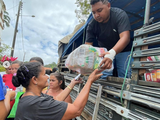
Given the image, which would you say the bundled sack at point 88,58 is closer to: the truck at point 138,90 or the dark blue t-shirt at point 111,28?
the truck at point 138,90

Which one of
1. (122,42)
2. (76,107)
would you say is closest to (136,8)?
(122,42)

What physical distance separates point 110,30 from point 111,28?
41mm

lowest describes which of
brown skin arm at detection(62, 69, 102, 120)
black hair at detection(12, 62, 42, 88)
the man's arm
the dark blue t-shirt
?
brown skin arm at detection(62, 69, 102, 120)

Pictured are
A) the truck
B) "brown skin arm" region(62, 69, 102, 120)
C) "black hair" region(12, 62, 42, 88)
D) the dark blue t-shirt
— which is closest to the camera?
the truck

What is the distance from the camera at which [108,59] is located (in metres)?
1.45

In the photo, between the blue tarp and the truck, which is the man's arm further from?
the blue tarp

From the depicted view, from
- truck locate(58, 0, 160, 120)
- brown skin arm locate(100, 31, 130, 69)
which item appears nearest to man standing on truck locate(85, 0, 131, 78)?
brown skin arm locate(100, 31, 130, 69)

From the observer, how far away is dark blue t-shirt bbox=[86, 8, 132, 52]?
1.80 metres

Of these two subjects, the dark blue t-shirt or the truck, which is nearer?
the truck

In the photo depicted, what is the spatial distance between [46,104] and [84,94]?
18.5 inches

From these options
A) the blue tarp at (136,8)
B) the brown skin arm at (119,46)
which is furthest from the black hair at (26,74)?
the blue tarp at (136,8)

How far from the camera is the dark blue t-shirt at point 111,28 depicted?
1801mm

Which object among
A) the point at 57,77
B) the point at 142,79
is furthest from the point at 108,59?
the point at 57,77

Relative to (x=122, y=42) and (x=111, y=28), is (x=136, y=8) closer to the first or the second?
(x=111, y=28)
